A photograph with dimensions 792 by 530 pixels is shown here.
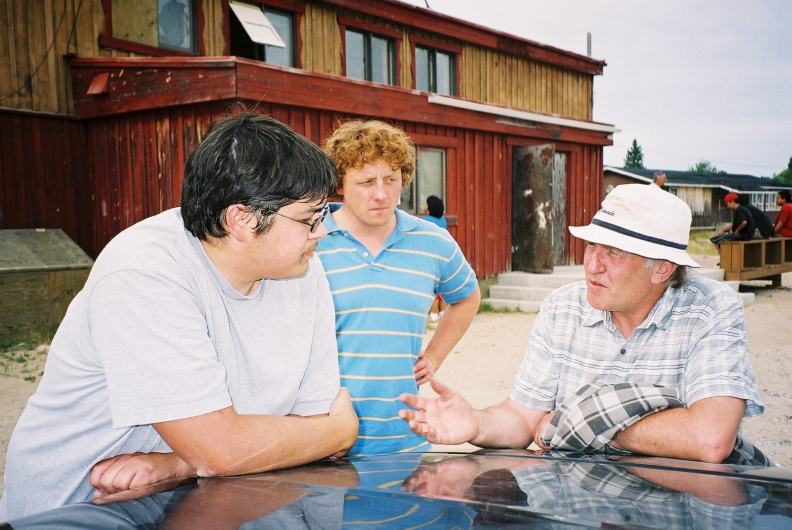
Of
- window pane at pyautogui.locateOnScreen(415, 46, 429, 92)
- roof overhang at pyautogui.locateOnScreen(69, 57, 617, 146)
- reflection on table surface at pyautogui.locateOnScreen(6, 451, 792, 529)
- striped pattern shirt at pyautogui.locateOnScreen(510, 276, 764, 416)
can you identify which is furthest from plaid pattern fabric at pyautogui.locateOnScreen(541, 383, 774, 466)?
window pane at pyautogui.locateOnScreen(415, 46, 429, 92)

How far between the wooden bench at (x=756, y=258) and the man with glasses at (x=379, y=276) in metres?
10.8

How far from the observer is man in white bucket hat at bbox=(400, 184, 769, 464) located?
6.11 ft

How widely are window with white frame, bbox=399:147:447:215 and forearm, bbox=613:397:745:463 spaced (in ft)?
28.4

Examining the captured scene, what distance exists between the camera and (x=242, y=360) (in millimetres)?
1637

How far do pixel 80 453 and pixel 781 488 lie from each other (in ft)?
4.95

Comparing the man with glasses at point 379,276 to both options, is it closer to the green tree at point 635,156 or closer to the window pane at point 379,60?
the window pane at point 379,60

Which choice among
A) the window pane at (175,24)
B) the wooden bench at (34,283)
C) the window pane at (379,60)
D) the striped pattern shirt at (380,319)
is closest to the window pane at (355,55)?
the window pane at (379,60)

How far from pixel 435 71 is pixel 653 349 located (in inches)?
455

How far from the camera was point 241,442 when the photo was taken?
1.45 metres

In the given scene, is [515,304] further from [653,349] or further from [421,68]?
[653,349]

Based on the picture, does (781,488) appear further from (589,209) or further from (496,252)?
(589,209)

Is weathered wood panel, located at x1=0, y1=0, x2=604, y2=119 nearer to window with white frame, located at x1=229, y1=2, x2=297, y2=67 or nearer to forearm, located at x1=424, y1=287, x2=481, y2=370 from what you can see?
window with white frame, located at x1=229, y1=2, x2=297, y2=67

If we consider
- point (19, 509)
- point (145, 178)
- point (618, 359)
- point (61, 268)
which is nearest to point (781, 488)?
point (618, 359)

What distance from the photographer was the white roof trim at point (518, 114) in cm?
1041
